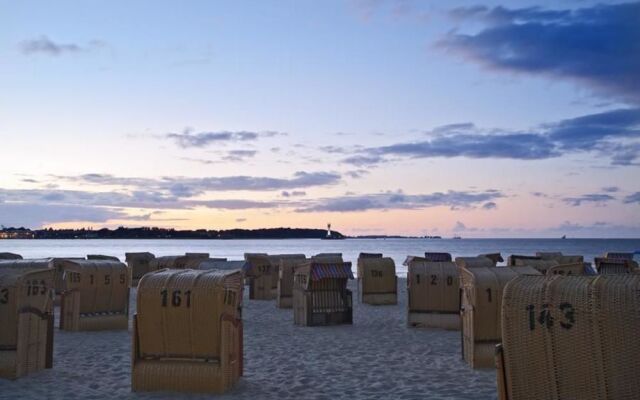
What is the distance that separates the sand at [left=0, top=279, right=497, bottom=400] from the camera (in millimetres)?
10430

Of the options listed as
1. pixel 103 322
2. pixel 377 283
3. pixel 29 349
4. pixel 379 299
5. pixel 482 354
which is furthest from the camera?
pixel 377 283

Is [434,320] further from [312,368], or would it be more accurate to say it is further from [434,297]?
[312,368]

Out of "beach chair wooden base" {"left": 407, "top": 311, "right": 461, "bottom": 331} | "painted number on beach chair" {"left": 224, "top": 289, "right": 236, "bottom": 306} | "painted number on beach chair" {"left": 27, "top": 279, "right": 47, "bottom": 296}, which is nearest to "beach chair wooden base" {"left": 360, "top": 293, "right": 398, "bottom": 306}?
"beach chair wooden base" {"left": 407, "top": 311, "right": 461, "bottom": 331}

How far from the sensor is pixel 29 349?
1158cm

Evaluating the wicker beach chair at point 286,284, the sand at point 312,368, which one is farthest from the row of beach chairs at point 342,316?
the wicker beach chair at point 286,284

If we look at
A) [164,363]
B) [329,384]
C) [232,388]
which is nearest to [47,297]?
[164,363]

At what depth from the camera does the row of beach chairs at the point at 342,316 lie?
6.05m

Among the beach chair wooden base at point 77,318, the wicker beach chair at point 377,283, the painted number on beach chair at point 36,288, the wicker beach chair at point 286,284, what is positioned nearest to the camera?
the painted number on beach chair at point 36,288

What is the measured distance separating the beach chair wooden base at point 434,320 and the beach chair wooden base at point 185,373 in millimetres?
8931

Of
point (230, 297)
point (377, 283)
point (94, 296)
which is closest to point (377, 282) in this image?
point (377, 283)

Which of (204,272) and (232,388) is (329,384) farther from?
(204,272)

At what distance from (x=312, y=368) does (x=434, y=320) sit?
21.7 feet

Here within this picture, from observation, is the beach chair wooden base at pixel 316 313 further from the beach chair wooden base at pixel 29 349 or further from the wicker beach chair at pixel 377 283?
the beach chair wooden base at pixel 29 349

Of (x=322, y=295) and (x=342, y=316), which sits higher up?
(x=322, y=295)
